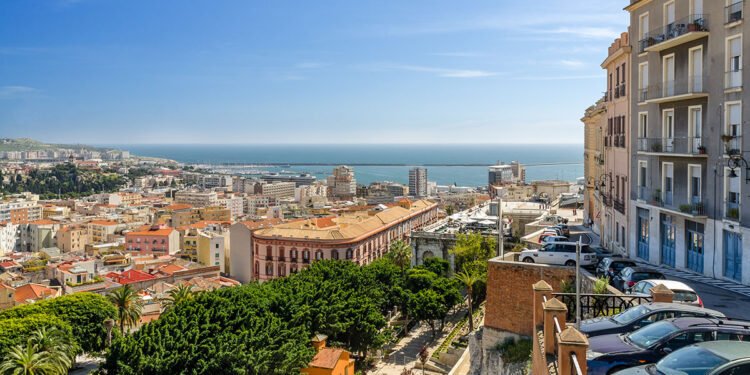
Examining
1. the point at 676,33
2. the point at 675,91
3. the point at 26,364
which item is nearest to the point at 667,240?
the point at 675,91

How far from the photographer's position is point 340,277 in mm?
37656

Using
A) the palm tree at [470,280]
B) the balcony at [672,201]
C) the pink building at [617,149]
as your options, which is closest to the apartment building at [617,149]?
the pink building at [617,149]

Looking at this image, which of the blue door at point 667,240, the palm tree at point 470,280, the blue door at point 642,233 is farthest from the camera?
the palm tree at point 470,280

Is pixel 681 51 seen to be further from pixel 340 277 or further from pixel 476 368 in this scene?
pixel 340 277

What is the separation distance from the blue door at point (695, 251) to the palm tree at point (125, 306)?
119ft

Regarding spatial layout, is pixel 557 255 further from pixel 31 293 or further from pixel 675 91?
pixel 31 293

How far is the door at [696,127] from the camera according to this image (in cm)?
1817

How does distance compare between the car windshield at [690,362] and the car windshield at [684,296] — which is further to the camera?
the car windshield at [684,296]

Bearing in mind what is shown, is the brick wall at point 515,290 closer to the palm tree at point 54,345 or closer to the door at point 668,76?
the door at point 668,76

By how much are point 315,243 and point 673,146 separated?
42245mm

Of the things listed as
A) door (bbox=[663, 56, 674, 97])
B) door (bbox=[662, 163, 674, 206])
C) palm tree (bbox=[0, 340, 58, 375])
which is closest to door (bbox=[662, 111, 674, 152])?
door (bbox=[662, 163, 674, 206])

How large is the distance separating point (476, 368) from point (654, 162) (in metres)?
10.4

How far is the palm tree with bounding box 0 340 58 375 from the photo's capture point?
27.1 metres

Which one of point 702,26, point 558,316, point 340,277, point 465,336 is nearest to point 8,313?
point 340,277
